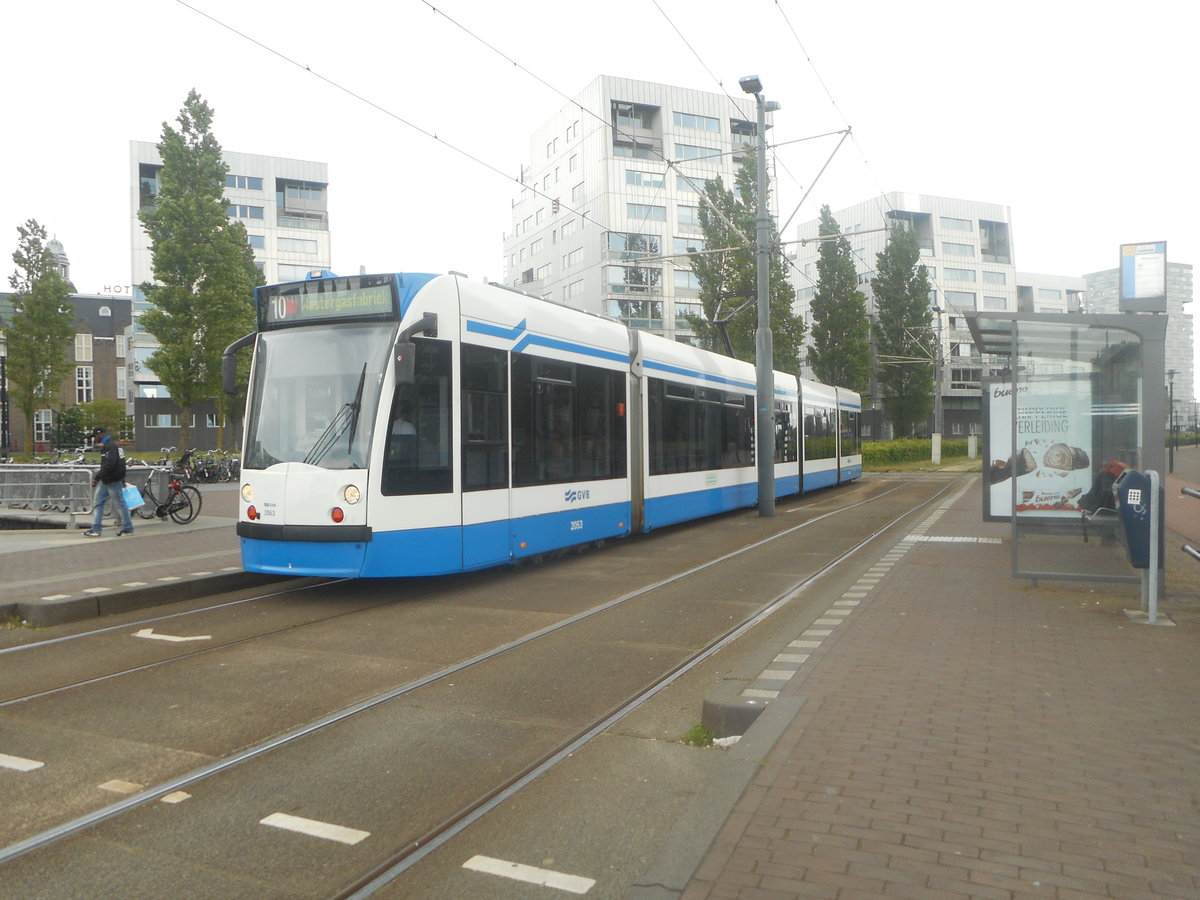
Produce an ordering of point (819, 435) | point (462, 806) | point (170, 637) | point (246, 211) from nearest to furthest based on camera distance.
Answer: point (462, 806)
point (170, 637)
point (819, 435)
point (246, 211)

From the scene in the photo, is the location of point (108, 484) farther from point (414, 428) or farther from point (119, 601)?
point (414, 428)

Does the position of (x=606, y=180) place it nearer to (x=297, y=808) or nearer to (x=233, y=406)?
(x=233, y=406)

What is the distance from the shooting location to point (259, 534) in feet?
30.9

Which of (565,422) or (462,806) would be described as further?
(565,422)

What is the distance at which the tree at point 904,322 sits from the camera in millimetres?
57719

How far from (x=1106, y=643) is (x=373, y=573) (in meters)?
6.19

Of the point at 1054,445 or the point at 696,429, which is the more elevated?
the point at 696,429

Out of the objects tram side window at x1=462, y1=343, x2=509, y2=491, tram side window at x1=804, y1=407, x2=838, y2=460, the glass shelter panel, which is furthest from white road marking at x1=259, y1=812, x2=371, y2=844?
tram side window at x1=804, y1=407, x2=838, y2=460

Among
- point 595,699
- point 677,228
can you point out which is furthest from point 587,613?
point 677,228

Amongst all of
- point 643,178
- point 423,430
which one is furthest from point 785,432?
point 643,178

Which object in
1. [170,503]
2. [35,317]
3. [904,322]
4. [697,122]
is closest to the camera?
[170,503]

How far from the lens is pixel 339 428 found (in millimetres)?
9188

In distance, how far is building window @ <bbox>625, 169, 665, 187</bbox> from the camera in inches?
2265

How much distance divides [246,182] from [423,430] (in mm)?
63987
